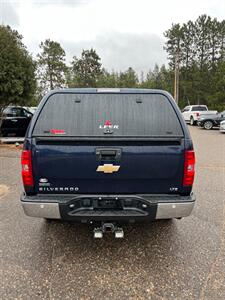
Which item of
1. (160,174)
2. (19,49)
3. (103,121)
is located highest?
(19,49)

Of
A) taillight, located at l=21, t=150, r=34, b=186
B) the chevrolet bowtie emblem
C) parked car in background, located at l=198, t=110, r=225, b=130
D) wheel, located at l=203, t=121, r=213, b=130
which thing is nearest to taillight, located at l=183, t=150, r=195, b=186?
the chevrolet bowtie emblem

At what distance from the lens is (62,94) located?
3355mm

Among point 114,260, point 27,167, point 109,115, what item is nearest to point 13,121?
point 27,167

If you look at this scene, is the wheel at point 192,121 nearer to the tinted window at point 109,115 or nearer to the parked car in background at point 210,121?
the parked car in background at point 210,121

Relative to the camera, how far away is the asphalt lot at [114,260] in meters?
2.80

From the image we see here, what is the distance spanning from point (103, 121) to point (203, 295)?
2035 mm

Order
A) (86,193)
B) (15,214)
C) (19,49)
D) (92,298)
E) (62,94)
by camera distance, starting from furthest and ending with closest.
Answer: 1. (19,49)
2. (15,214)
3. (62,94)
4. (86,193)
5. (92,298)

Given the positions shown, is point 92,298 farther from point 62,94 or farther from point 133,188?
point 62,94

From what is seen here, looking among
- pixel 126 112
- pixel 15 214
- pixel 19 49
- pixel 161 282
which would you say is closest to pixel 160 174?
pixel 126 112

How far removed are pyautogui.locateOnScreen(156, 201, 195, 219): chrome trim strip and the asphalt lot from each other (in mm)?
640

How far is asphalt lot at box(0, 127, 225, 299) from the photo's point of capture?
280cm

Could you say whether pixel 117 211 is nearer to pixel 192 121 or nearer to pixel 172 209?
pixel 172 209

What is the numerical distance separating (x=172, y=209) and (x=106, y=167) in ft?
2.74

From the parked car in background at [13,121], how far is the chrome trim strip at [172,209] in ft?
38.3
